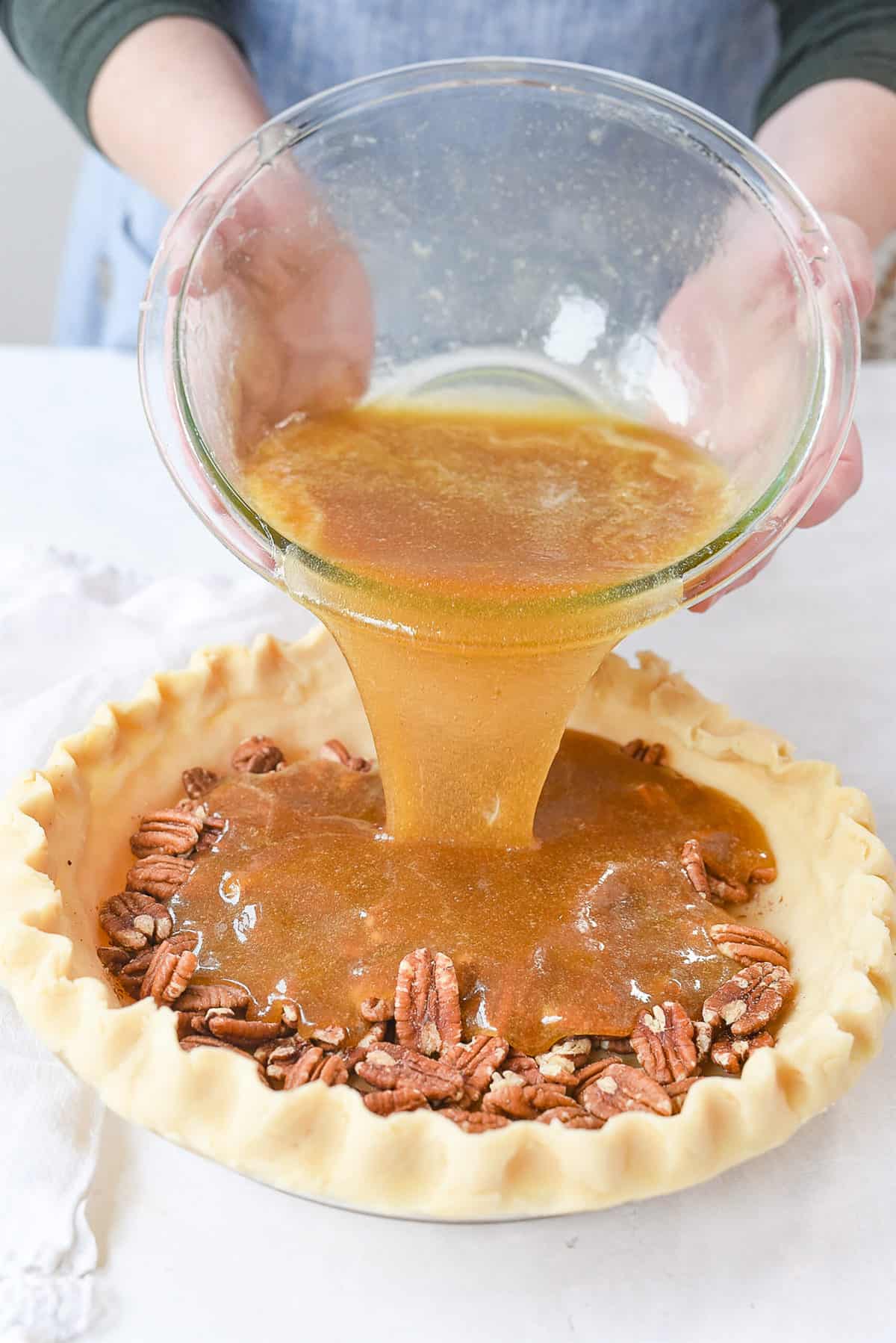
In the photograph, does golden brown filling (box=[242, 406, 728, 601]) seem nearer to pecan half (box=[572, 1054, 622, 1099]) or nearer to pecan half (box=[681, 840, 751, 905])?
pecan half (box=[681, 840, 751, 905])

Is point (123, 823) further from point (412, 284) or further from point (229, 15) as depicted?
point (229, 15)

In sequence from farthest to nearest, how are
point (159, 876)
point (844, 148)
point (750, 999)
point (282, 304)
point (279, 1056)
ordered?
point (844, 148) → point (282, 304) → point (159, 876) → point (750, 999) → point (279, 1056)

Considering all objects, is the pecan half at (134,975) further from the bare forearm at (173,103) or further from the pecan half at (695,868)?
the bare forearm at (173,103)

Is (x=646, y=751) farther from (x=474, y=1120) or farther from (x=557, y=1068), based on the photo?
(x=474, y=1120)

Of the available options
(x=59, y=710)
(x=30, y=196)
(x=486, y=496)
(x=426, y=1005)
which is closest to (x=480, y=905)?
(x=426, y=1005)

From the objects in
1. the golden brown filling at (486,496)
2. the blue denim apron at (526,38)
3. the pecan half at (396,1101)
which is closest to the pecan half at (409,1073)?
the pecan half at (396,1101)

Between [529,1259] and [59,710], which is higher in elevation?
[529,1259]
